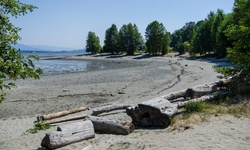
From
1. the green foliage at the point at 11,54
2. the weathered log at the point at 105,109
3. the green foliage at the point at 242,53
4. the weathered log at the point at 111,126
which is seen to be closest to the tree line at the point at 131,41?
the green foliage at the point at 242,53

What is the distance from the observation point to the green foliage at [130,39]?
4449 inches

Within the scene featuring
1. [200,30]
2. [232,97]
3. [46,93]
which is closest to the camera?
[232,97]

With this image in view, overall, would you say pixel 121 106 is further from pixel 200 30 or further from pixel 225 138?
pixel 200 30

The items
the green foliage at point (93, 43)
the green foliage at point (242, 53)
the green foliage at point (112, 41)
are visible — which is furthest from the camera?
the green foliage at point (93, 43)

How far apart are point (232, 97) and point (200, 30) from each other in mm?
71842

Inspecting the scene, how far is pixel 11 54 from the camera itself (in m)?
4.59

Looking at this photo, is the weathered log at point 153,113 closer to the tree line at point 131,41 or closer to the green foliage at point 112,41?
the tree line at point 131,41

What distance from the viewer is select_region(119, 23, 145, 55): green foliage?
113000 millimetres

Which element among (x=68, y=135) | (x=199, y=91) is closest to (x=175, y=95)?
(x=199, y=91)

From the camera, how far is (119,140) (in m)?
9.42

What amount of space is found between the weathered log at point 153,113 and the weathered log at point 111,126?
93cm

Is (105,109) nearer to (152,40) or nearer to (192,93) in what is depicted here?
(192,93)

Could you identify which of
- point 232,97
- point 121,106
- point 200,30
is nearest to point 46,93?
point 121,106

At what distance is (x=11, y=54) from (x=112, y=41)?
391 ft
